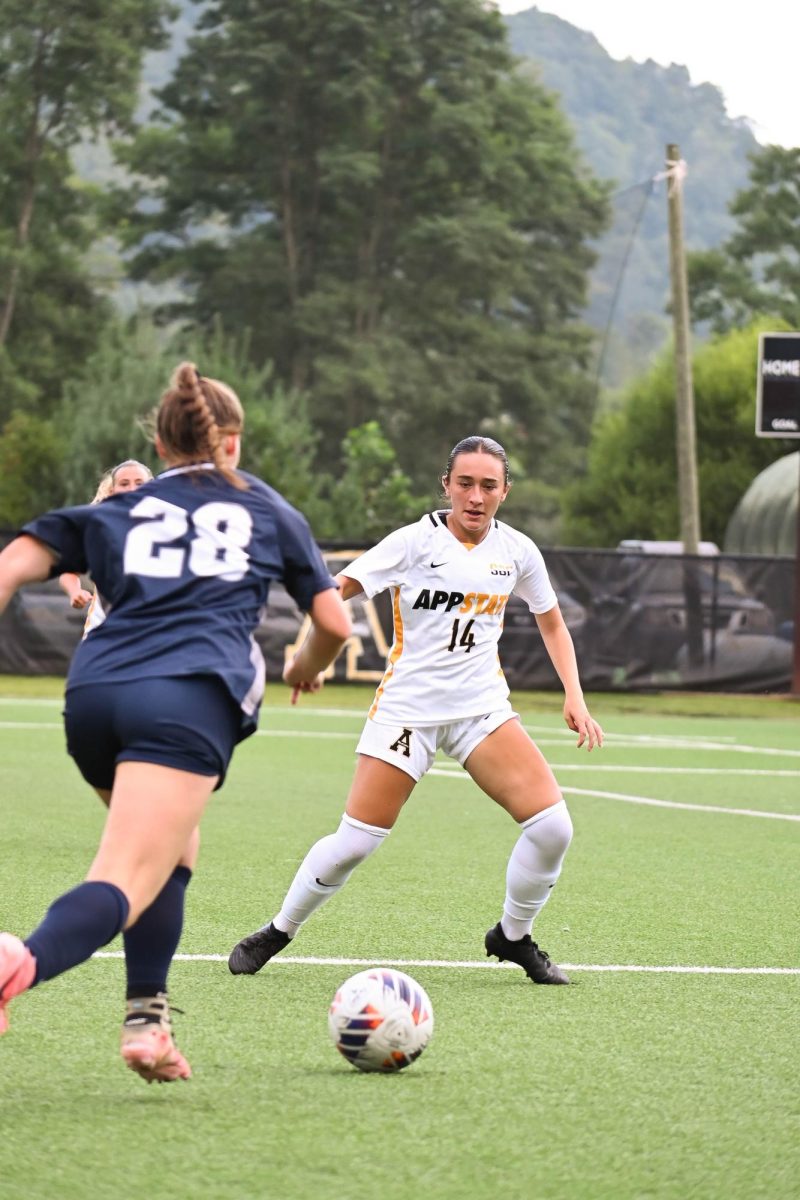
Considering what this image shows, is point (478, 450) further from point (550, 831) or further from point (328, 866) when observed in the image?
point (328, 866)

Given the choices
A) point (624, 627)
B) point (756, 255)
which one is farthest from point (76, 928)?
point (756, 255)

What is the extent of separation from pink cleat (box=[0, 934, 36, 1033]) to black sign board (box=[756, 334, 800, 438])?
841 inches

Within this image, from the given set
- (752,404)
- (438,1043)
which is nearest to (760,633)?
(438,1043)

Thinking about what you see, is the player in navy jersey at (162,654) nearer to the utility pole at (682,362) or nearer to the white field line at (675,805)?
the white field line at (675,805)

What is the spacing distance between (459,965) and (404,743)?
94 cm

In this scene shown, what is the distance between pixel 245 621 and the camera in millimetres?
4785

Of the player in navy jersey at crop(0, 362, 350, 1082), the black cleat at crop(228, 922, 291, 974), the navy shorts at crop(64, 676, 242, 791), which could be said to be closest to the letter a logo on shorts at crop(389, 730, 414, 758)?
the black cleat at crop(228, 922, 291, 974)

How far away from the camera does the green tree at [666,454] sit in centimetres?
5234

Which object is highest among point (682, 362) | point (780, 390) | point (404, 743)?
point (682, 362)

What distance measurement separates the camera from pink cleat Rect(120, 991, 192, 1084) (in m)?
4.76

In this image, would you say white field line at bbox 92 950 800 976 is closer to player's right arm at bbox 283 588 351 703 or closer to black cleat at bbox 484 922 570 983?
black cleat at bbox 484 922 570 983

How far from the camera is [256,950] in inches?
268

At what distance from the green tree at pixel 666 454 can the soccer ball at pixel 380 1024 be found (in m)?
47.3

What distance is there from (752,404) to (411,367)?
32.4 feet
